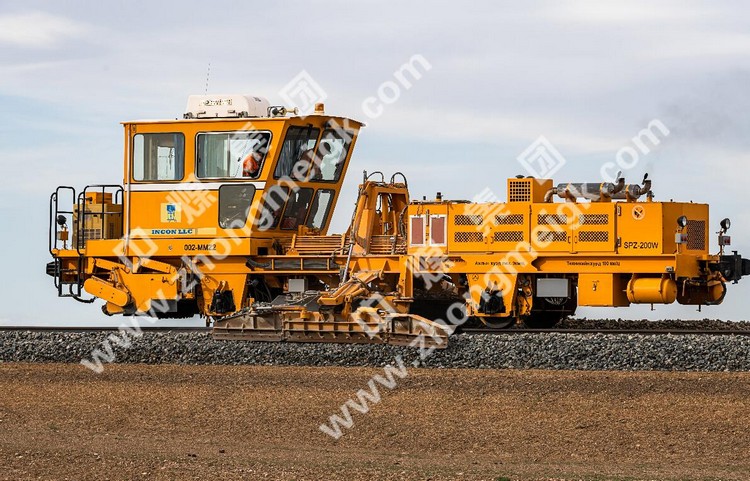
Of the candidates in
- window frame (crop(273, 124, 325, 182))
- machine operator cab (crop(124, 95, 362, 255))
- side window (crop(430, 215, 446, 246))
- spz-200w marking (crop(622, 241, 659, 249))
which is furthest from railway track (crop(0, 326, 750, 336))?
window frame (crop(273, 124, 325, 182))

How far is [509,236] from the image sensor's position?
20.4m

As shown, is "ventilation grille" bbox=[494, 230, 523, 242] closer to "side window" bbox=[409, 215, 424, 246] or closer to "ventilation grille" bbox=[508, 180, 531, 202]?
"ventilation grille" bbox=[508, 180, 531, 202]

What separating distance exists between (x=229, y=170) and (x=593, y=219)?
6.74 metres

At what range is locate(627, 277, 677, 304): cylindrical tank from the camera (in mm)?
19453

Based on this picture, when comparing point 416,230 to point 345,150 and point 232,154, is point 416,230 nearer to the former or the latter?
point 345,150

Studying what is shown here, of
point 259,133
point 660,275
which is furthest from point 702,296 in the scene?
point 259,133

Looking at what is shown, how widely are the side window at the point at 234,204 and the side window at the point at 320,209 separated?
156 cm

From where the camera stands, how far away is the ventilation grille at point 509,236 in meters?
20.3

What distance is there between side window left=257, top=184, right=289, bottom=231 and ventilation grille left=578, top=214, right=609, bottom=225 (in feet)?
18.5

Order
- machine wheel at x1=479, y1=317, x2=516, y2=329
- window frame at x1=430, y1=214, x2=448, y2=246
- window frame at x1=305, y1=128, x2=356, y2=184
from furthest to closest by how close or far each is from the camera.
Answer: window frame at x1=305, y1=128, x2=356, y2=184 → window frame at x1=430, y1=214, x2=448, y2=246 → machine wheel at x1=479, y1=317, x2=516, y2=329

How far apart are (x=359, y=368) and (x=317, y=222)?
274 inches

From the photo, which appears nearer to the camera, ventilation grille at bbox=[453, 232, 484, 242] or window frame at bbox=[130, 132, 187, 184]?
ventilation grille at bbox=[453, 232, 484, 242]

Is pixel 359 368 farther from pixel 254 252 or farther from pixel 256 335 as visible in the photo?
pixel 254 252

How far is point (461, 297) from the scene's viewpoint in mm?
21141
